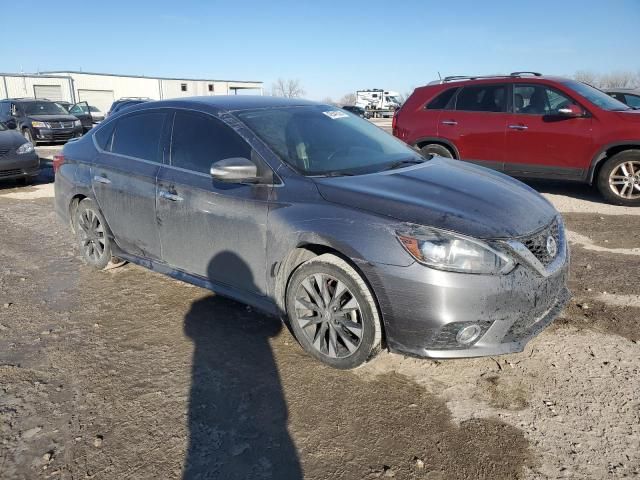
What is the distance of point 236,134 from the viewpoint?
11.3 ft

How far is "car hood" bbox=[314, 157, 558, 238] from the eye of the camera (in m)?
2.70

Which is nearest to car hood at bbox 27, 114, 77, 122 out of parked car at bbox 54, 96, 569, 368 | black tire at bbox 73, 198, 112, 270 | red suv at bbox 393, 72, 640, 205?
red suv at bbox 393, 72, 640, 205

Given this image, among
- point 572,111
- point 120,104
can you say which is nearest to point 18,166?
point 120,104

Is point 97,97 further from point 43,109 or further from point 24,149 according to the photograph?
point 24,149

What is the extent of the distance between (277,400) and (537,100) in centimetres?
652

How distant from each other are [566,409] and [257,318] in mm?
2130

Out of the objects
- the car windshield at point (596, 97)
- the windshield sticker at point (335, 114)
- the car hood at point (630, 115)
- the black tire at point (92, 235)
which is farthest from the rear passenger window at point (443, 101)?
the black tire at point (92, 235)

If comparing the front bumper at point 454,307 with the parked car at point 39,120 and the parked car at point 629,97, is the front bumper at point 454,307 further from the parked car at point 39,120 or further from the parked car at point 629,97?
the parked car at point 39,120

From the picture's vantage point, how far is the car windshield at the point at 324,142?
337 cm

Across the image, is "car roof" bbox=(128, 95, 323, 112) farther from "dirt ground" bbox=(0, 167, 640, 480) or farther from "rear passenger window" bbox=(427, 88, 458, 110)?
"rear passenger window" bbox=(427, 88, 458, 110)

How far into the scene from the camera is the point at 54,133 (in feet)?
56.3

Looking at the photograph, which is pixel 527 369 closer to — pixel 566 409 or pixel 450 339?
pixel 566 409

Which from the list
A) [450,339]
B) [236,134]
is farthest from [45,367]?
[450,339]

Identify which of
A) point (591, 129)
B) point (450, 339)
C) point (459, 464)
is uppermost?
point (591, 129)
